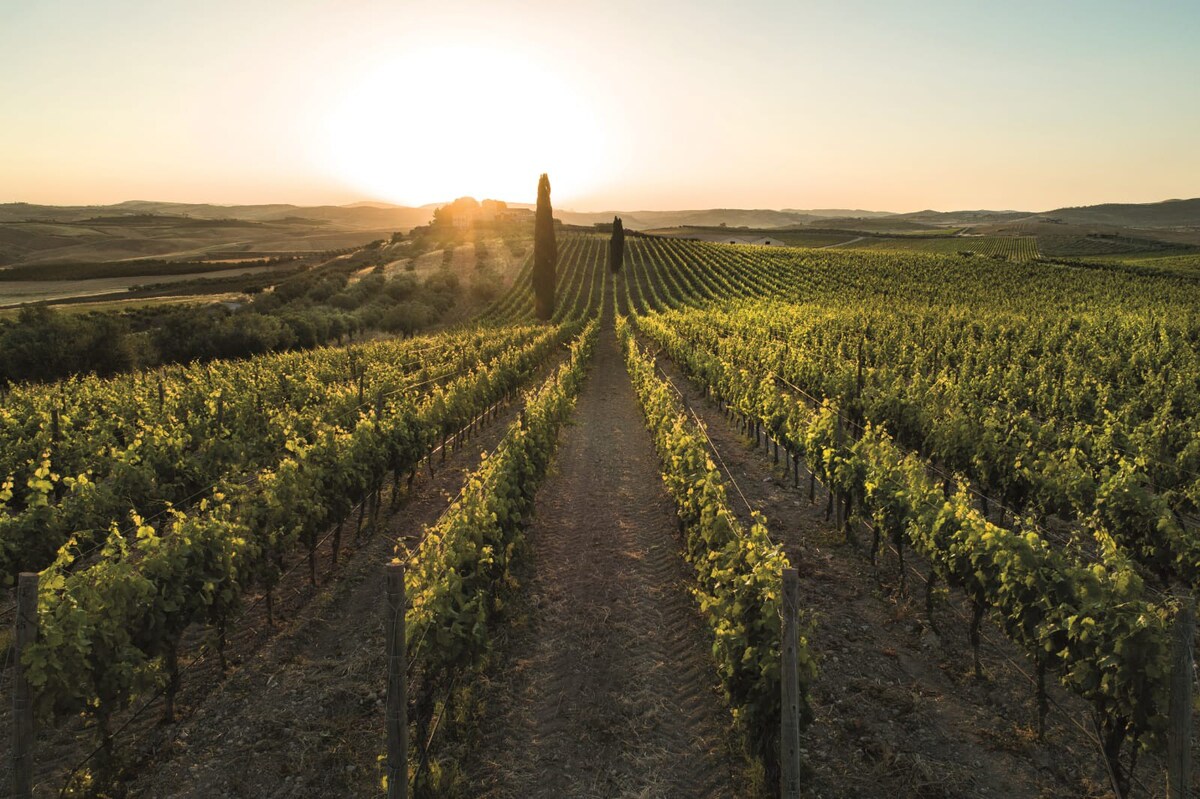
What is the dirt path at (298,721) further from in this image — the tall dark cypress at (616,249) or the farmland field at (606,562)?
the tall dark cypress at (616,249)

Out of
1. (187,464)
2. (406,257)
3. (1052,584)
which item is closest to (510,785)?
(1052,584)

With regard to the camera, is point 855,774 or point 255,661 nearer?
point 855,774

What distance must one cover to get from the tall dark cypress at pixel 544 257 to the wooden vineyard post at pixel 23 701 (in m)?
53.2

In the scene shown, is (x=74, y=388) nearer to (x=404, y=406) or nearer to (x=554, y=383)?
(x=404, y=406)

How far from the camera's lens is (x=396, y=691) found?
15.5ft

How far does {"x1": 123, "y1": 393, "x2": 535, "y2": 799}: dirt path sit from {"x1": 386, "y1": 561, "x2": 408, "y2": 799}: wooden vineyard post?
1154 millimetres

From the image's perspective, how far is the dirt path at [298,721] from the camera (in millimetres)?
5637

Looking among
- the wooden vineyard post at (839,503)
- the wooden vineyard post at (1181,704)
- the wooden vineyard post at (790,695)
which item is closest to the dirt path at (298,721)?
the wooden vineyard post at (790,695)

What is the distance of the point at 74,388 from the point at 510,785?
66.1 feet

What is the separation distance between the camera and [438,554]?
6887mm

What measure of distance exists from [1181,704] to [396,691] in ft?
17.6

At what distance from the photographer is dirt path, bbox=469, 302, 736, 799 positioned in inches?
229

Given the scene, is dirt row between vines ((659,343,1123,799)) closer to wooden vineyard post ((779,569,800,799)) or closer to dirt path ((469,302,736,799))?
wooden vineyard post ((779,569,800,799))

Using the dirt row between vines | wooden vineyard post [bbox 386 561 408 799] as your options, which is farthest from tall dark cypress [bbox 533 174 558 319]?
wooden vineyard post [bbox 386 561 408 799]
